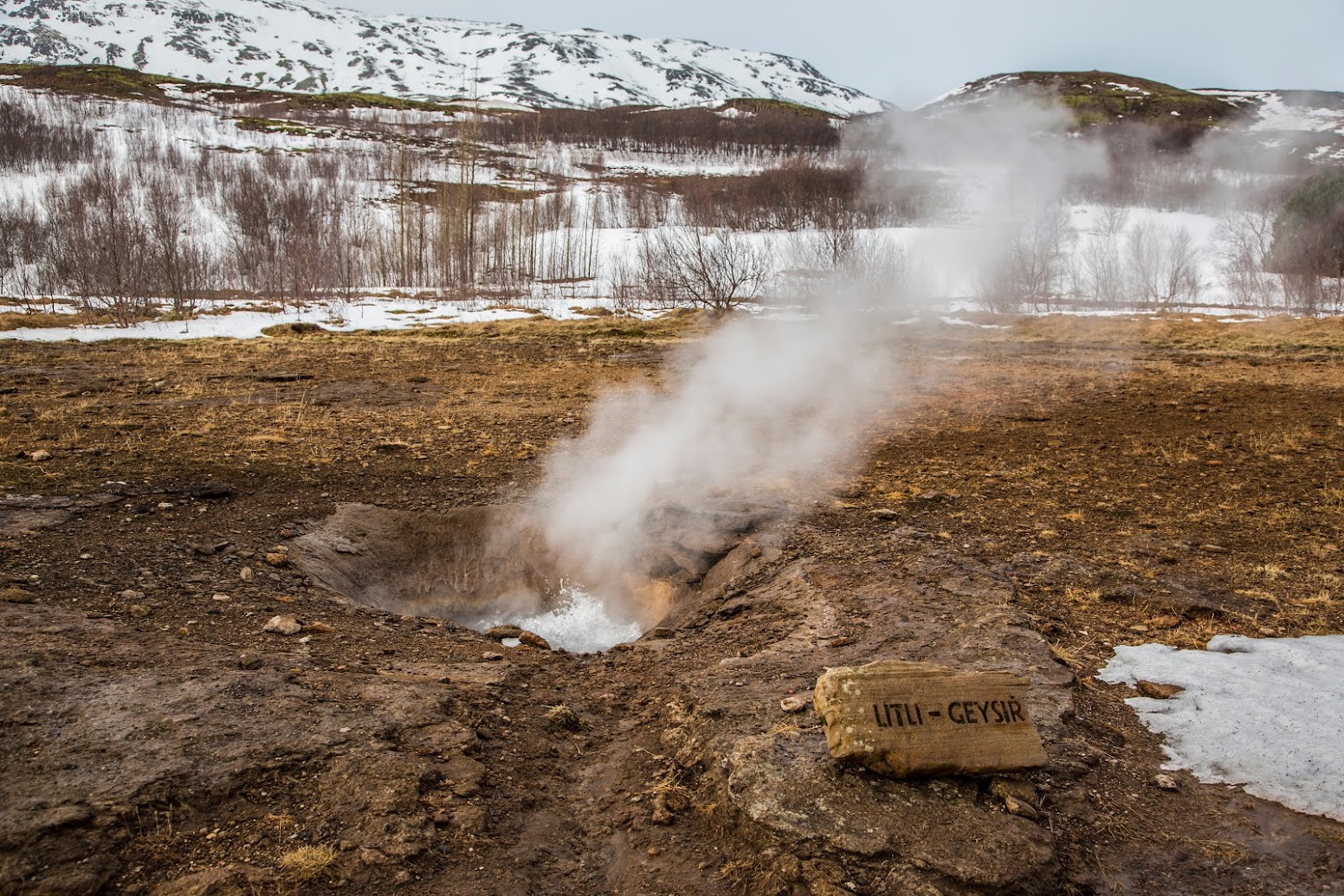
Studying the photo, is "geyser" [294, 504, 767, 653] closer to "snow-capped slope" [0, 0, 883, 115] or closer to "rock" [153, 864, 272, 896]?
"rock" [153, 864, 272, 896]

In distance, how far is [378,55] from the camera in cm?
14488

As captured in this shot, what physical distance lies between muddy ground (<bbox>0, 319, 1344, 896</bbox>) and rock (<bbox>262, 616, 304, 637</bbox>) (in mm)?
47

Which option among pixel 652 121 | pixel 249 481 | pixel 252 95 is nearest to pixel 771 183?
pixel 249 481

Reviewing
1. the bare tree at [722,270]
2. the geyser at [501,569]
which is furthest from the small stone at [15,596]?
the bare tree at [722,270]

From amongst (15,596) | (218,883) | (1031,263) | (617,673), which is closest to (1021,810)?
(617,673)

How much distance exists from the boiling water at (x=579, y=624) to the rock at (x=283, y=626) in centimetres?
154

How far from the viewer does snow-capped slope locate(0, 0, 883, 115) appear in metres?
122

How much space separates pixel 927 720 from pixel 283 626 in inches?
126

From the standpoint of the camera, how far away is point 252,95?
77.3 metres

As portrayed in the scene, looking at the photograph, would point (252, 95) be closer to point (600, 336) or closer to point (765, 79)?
point (600, 336)

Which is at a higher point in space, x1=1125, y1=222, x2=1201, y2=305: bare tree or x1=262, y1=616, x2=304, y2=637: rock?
x1=1125, y1=222, x2=1201, y2=305: bare tree

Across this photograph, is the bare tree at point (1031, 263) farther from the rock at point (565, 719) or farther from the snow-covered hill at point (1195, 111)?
the rock at point (565, 719)

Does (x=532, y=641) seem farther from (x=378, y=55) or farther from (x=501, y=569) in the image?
(x=378, y=55)

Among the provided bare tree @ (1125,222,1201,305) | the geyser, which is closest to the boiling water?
the geyser
